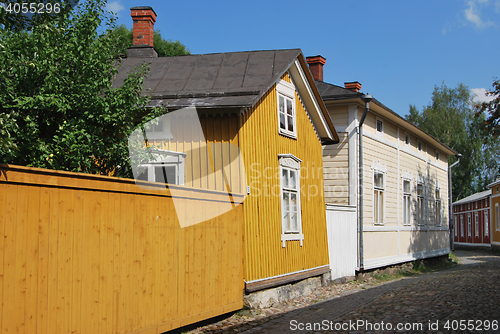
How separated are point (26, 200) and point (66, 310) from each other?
1276 mm

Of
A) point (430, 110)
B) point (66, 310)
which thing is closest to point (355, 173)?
point (66, 310)

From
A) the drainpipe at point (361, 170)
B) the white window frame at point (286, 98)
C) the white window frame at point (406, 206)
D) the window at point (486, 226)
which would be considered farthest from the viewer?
the window at point (486, 226)

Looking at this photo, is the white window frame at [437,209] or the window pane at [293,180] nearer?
the window pane at [293,180]

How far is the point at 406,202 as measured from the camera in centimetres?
2017

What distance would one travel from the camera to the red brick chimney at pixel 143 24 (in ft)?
46.0

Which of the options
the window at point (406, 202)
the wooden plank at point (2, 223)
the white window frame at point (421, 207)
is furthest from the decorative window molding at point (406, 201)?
the wooden plank at point (2, 223)

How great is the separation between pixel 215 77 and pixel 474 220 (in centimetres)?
4076

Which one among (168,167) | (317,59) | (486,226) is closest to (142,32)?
(168,167)

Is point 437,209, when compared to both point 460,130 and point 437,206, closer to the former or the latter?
point 437,206

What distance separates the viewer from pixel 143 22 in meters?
14.1

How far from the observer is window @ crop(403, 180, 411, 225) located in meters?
20.0

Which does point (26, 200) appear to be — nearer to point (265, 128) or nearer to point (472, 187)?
point (265, 128)

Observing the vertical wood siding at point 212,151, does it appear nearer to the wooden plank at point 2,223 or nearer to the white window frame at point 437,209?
the wooden plank at point 2,223

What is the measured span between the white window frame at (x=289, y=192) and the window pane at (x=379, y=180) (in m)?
6.13
